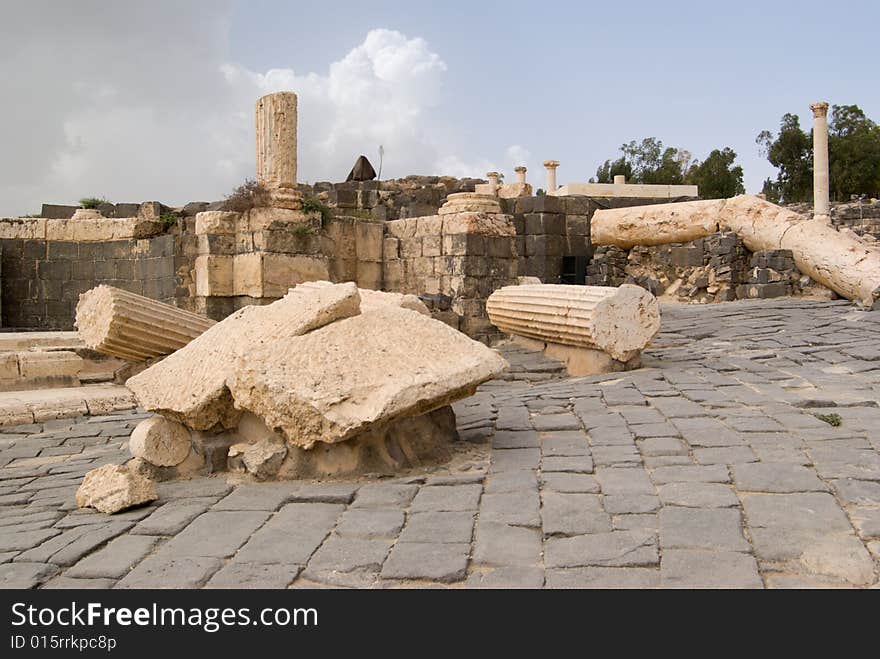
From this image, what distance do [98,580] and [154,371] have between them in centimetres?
218

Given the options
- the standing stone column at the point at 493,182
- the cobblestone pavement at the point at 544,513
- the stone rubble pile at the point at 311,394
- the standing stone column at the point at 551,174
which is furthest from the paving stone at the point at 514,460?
the standing stone column at the point at 551,174

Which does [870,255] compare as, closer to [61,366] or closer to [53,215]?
[61,366]

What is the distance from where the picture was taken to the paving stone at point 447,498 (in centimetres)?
389

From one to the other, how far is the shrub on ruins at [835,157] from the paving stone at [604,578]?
35.5m

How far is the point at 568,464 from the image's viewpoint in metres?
4.52

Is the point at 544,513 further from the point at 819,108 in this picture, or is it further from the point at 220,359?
the point at 819,108

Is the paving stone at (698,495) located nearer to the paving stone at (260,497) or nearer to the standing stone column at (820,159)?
the paving stone at (260,497)

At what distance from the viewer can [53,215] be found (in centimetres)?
1556

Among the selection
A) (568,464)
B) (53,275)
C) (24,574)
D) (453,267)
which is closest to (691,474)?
(568,464)

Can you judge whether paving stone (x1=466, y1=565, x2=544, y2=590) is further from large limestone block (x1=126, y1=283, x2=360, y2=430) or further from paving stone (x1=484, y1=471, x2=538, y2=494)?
large limestone block (x1=126, y1=283, x2=360, y2=430)

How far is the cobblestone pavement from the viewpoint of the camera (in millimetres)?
3117

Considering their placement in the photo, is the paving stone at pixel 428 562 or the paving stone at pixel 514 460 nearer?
the paving stone at pixel 428 562

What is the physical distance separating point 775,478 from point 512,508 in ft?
4.64


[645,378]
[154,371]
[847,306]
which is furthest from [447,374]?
[847,306]
